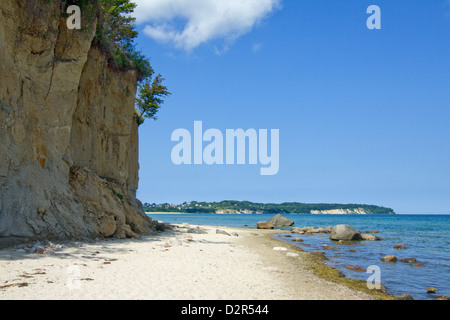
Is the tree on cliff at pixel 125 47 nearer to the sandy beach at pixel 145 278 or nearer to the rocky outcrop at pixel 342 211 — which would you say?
the sandy beach at pixel 145 278

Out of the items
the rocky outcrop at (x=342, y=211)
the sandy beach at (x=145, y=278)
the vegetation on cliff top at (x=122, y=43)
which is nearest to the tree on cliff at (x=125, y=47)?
the vegetation on cliff top at (x=122, y=43)

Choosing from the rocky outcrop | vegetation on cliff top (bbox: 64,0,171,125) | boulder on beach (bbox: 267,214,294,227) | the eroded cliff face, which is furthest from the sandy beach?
the rocky outcrop

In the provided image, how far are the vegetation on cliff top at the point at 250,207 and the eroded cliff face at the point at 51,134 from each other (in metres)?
146

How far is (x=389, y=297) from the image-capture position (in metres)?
9.38

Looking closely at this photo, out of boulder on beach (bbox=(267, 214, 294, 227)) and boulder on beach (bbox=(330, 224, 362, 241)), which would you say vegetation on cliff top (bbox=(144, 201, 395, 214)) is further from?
boulder on beach (bbox=(330, 224, 362, 241))

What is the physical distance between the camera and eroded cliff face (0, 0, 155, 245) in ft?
39.9

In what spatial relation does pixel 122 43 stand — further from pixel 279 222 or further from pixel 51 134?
pixel 279 222

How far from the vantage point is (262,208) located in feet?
560

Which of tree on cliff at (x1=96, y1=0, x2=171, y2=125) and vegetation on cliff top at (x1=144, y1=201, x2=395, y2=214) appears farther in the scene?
vegetation on cliff top at (x1=144, y1=201, x2=395, y2=214)

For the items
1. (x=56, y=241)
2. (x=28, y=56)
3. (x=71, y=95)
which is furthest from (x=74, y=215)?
(x=28, y=56)

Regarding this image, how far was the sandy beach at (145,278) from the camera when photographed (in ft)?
24.0

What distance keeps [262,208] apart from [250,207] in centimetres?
721

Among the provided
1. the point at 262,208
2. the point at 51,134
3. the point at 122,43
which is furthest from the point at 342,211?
the point at 51,134
